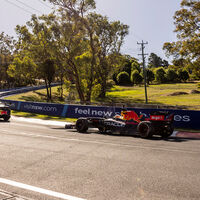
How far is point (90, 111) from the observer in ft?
78.2

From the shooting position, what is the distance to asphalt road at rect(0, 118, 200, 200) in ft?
18.7

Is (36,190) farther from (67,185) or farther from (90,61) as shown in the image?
(90,61)

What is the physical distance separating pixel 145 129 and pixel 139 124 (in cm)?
41

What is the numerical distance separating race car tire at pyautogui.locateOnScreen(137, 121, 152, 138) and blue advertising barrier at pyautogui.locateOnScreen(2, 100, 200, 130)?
62 centimetres

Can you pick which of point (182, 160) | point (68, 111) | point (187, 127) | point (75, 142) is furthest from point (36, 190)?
point (68, 111)

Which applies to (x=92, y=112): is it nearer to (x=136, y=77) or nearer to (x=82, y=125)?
(x=82, y=125)

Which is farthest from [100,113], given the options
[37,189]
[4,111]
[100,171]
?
[37,189]

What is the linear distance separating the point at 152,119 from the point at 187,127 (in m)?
5.23

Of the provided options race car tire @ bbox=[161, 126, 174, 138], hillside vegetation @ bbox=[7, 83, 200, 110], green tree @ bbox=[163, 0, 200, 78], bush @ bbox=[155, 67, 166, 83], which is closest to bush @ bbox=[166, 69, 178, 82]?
bush @ bbox=[155, 67, 166, 83]

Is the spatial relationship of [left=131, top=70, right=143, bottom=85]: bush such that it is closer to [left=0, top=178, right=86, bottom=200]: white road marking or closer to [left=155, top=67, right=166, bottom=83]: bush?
[left=155, top=67, right=166, bottom=83]: bush

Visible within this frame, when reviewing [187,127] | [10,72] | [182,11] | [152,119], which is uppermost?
[182,11]

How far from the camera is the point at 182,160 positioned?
863 centimetres

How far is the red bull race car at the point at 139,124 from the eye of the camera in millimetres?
13406

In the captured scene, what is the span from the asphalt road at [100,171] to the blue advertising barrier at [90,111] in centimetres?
453
